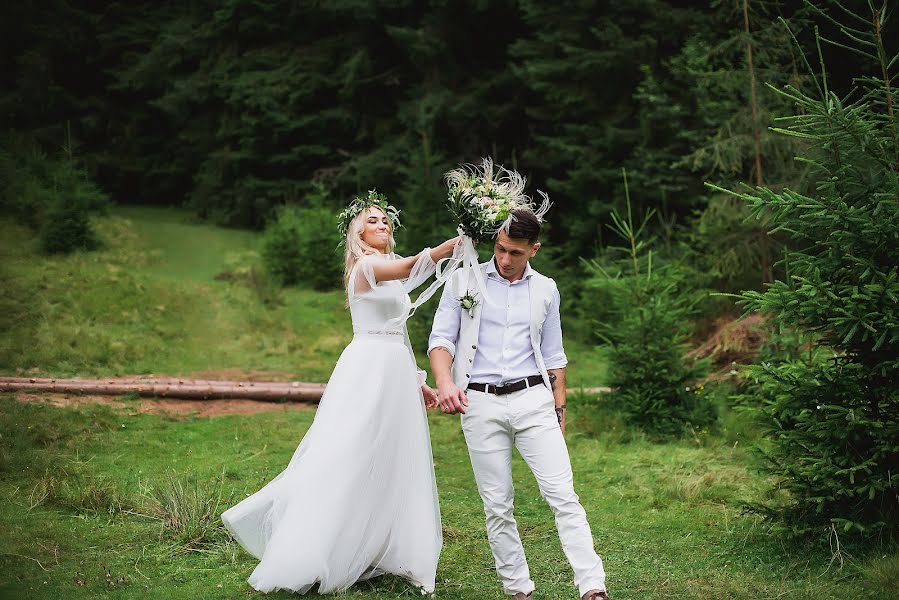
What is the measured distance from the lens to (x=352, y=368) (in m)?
5.51

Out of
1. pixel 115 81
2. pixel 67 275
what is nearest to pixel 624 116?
pixel 67 275

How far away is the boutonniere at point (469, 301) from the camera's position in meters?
4.95

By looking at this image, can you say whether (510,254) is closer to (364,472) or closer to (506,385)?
(506,385)

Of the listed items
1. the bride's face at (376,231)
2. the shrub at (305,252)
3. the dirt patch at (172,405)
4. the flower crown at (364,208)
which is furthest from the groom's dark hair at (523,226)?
the shrub at (305,252)

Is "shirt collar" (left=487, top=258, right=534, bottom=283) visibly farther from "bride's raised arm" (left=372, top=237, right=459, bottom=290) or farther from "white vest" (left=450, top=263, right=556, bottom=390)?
"bride's raised arm" (left=372, top=237, right=459, bottom=290)

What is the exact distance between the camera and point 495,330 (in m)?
4.98

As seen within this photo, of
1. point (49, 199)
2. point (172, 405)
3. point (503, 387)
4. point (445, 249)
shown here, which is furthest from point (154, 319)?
point (503, 387)

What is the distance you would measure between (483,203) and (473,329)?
65 cm

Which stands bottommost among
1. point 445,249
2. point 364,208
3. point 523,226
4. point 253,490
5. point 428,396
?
point 253,490

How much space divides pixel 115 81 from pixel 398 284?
27612 mm

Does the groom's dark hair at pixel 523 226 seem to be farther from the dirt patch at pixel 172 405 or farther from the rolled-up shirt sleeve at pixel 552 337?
the dirt patch at pixel 172 405

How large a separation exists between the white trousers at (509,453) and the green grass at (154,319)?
8057 mm

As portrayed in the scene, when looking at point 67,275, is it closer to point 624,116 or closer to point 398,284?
point 624,116

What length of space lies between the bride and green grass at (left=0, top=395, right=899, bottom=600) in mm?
208
